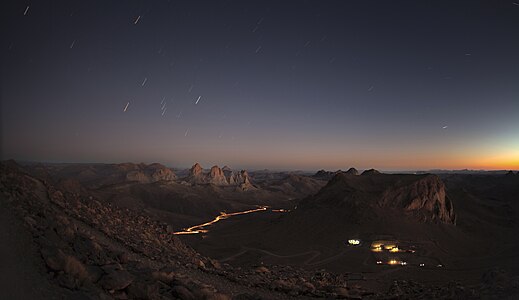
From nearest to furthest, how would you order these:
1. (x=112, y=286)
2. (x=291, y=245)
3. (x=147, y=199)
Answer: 1. (x=112, y=286)
2. (x=291, y=245)
3. (x=147, y=199)

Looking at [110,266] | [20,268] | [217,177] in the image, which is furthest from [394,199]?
[217,177]

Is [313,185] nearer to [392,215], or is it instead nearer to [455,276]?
[392,215]

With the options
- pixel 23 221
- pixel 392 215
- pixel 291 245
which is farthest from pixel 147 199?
pixel 23 221

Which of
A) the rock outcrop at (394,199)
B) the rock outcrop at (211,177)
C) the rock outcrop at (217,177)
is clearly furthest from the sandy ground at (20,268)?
the rock outcrop at (217,177)

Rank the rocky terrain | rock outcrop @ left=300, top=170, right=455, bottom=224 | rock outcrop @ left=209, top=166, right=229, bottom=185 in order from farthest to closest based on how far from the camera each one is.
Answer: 1. rock outcrop @ left=209, top=166, right=229, bottom=185
2. rock outcrop @ left=300, top=170, right=455, bottom=224
3. the rocky terrain

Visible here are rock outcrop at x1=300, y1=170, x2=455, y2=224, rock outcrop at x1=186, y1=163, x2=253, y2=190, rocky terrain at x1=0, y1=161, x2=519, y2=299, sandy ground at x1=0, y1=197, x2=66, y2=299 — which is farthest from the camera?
rock outcrop at x1=186, y1=163, x2=253, y2=190

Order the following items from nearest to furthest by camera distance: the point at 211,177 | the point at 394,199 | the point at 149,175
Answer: the point at 394,199
the point at 149,175
the point at 211,177

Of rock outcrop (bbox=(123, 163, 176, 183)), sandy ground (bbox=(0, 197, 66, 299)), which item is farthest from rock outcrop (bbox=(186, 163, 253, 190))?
sandy ground (bbox=(0, 197, 66, 299))

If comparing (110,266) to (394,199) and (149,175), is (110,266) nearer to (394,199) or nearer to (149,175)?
(394,199)

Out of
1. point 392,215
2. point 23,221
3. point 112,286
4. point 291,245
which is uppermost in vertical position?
point 23,221

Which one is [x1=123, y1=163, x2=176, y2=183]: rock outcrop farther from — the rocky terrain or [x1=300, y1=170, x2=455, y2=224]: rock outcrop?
A: the rocky terrain

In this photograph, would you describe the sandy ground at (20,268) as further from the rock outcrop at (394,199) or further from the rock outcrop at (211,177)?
the rock outcrop at (211,177)
